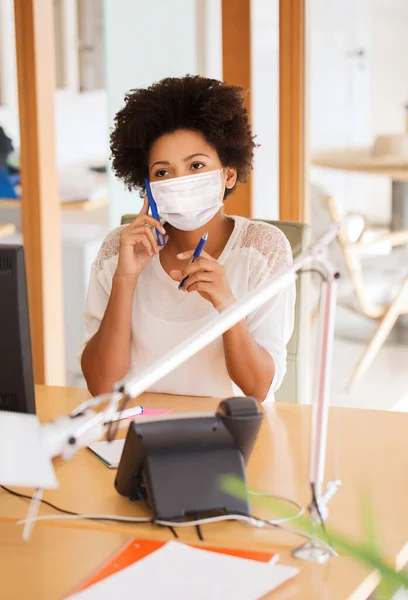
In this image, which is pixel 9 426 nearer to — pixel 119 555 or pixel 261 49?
pixel 119 555

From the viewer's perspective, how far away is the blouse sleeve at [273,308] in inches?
71.2

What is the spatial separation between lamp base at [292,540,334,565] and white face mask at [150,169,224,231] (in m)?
0.86

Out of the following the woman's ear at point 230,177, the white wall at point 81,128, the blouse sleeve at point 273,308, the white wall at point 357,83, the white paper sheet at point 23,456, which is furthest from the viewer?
the white wall at point 81,128

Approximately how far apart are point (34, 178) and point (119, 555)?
6.23ft

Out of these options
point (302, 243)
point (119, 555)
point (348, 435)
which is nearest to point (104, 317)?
point (302, 243)

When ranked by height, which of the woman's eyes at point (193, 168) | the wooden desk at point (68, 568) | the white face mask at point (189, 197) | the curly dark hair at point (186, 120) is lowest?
Result: the wooden desk at point (68, 568)

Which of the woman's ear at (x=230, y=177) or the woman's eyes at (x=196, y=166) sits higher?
the woman's eyes at (x=196, y=166)

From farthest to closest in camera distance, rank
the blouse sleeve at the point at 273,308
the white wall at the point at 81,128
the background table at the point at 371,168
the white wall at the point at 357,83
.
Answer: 1. the white wall at the point at 81,128
2. the background table at the point at 371,168
3. the white wall at the point at 357,83
4. the blouse sleeve at the point at 273,308

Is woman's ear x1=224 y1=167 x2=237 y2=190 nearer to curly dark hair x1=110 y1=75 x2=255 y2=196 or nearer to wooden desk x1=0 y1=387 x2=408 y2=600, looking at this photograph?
curly dark hair x1=110 y1=75 x2=255 y2=196

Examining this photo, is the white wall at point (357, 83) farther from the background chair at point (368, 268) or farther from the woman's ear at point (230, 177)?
the woman's ear at point (230, 177)

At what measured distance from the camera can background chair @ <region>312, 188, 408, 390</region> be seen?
3035 mm

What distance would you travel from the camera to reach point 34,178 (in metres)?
2.85

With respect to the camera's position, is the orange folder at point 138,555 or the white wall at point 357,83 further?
the white wall at point 357,83

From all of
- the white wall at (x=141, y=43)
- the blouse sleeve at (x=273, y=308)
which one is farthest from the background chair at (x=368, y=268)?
the blouse sleeve at (x=273, y=308)
